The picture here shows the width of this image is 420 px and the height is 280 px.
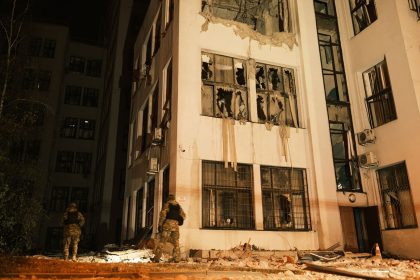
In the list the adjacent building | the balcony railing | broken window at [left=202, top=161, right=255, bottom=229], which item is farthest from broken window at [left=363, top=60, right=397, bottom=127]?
the adjacent building

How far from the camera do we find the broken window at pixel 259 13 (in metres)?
15.6

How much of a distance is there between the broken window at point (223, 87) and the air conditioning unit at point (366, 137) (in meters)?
4.78

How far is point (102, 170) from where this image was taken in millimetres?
28109

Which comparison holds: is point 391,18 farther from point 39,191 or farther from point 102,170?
point 39,191

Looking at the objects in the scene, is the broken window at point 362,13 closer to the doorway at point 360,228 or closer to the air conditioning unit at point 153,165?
the doorway at point 360,228

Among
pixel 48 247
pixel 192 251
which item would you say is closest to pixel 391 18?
pixel 192 251

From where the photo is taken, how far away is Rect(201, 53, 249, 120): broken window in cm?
1377

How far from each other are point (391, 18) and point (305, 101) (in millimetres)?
4509

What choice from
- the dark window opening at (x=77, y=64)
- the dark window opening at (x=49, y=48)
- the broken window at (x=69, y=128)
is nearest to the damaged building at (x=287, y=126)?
the broken window at (x=69, y=128)

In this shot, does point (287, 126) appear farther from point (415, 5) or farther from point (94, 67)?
point (94, 67)

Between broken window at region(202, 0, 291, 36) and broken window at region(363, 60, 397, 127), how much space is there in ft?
13.2

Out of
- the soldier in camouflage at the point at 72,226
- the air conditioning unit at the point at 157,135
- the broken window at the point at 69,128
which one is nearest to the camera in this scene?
the soldier in camouflage at the point at 72,226

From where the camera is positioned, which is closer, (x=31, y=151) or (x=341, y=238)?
(x=341, y=238)

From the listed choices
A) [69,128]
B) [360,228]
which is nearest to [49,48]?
[69,128]
